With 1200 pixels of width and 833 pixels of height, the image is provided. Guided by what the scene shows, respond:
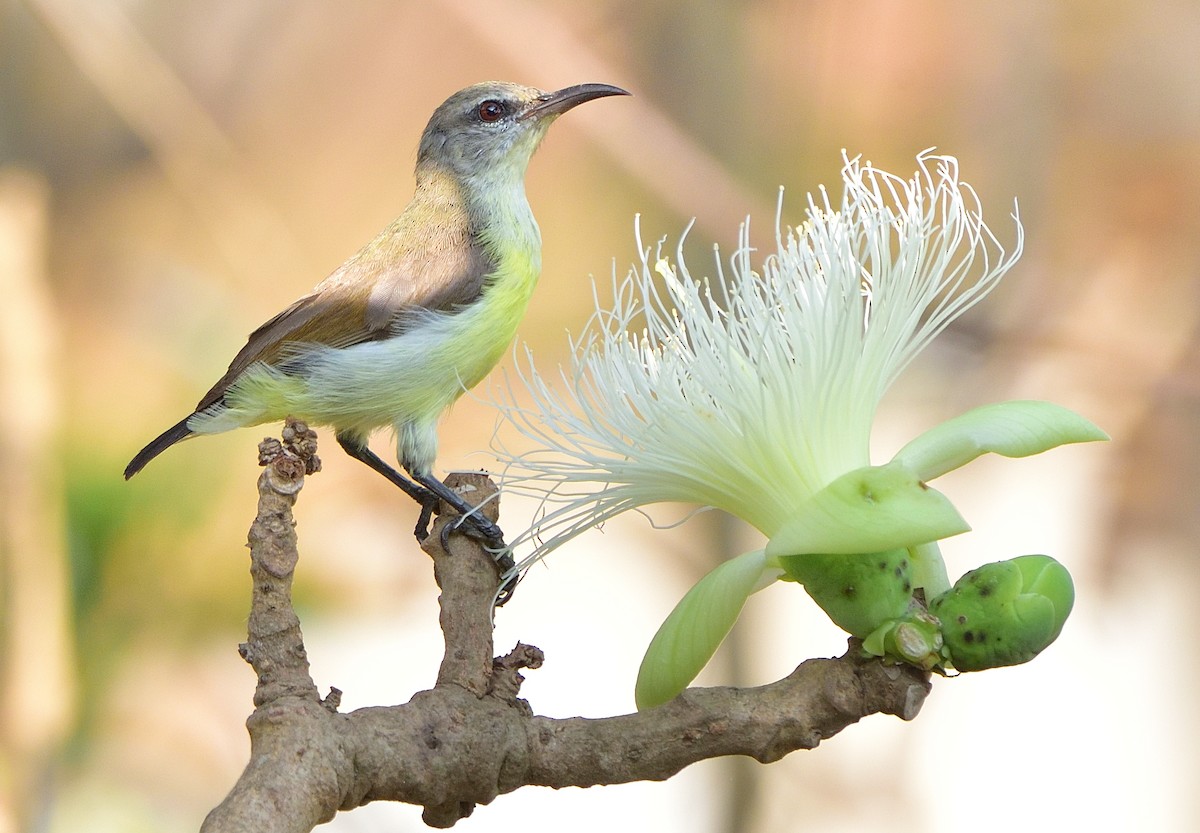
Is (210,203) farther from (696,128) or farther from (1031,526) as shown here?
(1031,526)

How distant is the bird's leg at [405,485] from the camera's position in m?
0.94

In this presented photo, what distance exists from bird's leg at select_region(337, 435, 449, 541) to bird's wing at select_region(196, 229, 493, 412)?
0.11 meters

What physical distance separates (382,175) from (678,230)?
1.52 ft

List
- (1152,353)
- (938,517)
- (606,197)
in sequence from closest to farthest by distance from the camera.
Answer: (938,517) < (1152,353) < (606,197)

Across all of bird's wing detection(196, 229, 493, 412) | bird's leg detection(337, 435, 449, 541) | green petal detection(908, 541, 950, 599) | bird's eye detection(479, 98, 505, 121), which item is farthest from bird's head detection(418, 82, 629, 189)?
green petal detection(908, 541, 950, 599)

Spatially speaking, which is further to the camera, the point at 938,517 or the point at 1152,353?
the point at 1152,353

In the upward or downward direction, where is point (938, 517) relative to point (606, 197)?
downward

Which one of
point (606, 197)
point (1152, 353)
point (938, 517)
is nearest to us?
point (938, 517)

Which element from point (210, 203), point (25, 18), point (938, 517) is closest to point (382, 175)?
point (210, 203)

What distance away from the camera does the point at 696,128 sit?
1.82m

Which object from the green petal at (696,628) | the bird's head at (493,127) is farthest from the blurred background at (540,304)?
the green petal at (696,628)

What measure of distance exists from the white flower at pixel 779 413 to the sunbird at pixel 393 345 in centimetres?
20

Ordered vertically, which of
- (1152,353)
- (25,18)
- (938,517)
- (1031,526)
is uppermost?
(25,18)

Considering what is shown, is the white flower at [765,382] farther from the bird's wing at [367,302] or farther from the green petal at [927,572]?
the bird's wing at [367,302]
